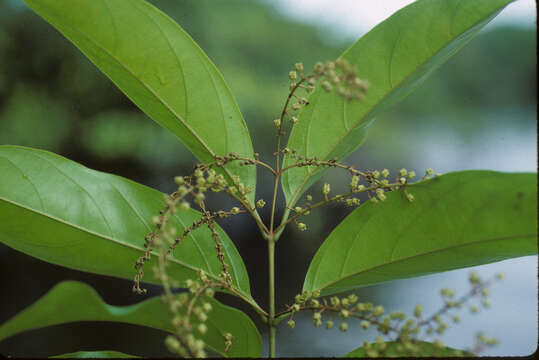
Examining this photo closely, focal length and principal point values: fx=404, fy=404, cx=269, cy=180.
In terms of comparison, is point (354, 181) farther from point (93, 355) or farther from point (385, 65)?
point (93, 355)

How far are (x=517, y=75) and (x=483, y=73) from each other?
0.52 feet

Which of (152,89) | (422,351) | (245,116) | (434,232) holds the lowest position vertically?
(422,351)

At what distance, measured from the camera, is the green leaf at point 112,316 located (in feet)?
0.96

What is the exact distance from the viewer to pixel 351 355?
1.30 feet

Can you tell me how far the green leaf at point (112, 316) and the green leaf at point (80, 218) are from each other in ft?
0.14

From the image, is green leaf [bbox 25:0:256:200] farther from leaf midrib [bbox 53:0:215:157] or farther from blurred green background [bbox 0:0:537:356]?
blurred green background [bbox 0:0:537:356]

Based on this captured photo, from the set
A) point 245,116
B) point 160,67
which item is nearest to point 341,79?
point 160,67

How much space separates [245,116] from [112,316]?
1744 millimetres

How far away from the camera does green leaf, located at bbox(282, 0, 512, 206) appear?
46 cm

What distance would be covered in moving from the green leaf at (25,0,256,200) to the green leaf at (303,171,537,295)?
0.14 metres

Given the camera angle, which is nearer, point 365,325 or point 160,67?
point 365,325

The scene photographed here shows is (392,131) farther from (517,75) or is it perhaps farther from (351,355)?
(351,355)

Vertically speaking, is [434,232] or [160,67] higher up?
[160,67]

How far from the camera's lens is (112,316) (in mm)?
354
